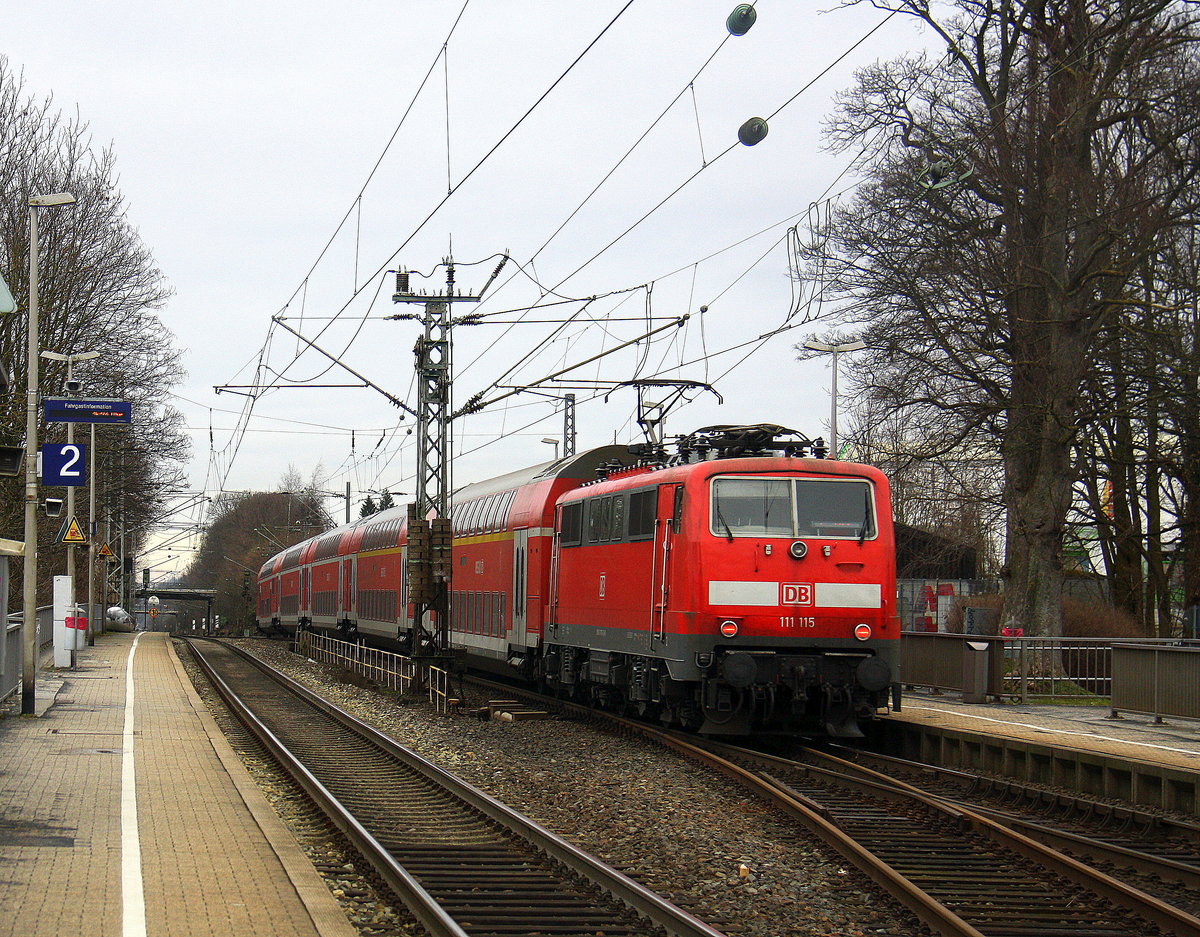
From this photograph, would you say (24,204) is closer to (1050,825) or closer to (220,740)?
(220,740)

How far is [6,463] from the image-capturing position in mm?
14711

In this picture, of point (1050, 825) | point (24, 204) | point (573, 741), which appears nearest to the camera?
point (1050, 825)

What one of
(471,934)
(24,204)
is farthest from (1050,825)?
(24,204)

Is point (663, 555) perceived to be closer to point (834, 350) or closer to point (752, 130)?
point (752, 130)

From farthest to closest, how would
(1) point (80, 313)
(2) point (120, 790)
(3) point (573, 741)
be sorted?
(1) point (80, 313), (3) point (573, 741), (2) point (120, 790)

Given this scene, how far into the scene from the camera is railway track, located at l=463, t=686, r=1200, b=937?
7836 mm

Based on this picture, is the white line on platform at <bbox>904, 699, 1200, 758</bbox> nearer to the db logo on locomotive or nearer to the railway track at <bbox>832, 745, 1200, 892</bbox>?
the railway track at <bbox>832, 745, 1200, 892</bbox>

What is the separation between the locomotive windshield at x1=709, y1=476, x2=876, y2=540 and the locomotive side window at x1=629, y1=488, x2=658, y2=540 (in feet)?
3.87

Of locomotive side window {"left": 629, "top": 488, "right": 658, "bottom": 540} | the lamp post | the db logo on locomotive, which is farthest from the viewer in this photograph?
the lamp post

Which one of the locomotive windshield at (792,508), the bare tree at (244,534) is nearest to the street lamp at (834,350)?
the locomotive windshield at (792,508)

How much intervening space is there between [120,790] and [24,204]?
2422 centimetres

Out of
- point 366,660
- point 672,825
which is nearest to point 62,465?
point 672,825

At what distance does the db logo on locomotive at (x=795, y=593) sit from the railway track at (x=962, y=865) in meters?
2.36

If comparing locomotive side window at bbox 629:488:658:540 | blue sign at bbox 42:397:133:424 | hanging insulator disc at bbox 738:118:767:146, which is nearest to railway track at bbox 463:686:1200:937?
locomotive side window at bbox 629:488:658:540
